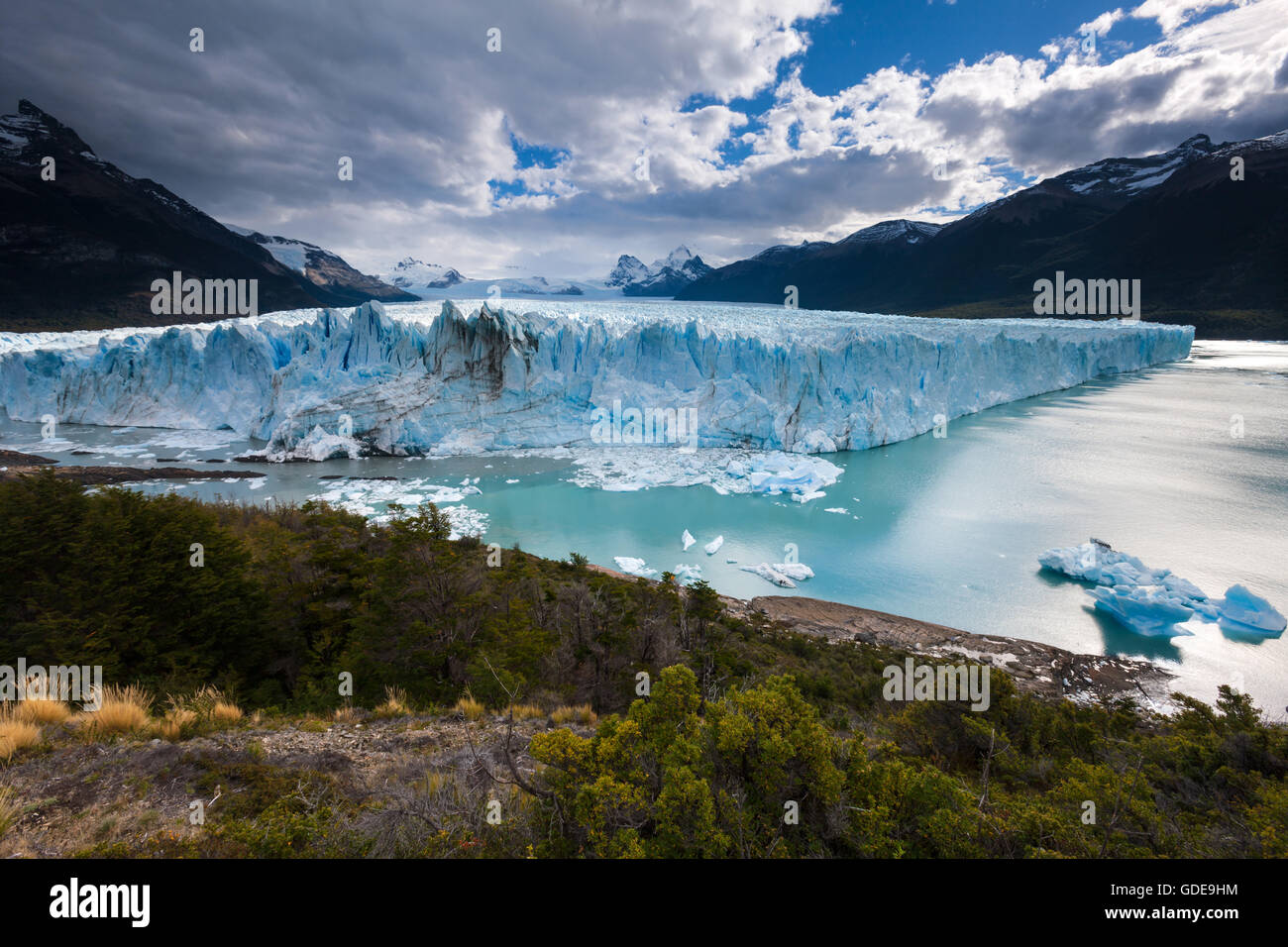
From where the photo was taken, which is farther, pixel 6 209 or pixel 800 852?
pixel 6 209

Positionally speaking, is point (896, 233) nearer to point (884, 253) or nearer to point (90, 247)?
point (884, 253)

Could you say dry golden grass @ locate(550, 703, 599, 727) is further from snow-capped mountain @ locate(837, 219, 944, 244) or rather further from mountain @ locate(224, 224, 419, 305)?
snow-capped mountain @ locate(837, 219, 944, 244)

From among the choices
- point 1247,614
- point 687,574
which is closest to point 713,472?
point 687,574

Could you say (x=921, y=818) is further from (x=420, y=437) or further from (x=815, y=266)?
(x=815, y=266)

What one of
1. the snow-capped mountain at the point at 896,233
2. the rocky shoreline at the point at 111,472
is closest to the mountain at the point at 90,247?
the rocky shoreline at the point at 111,472
